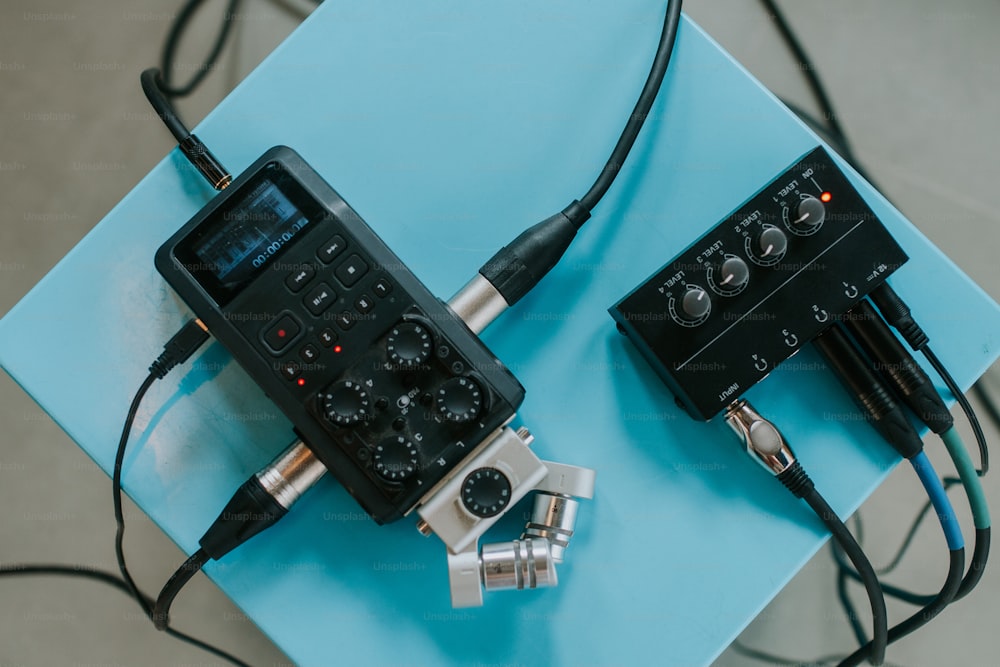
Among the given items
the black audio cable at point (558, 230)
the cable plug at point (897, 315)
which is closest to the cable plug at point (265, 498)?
the black audio cable at point (558, 230)

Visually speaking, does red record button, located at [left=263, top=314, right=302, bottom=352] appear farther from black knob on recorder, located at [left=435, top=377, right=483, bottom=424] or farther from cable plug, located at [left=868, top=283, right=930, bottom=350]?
cable plug, located at [left=868, top=283, right=930, bottom=350]

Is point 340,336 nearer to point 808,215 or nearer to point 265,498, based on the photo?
point 265,498

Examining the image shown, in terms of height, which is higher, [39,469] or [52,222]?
[52,222]

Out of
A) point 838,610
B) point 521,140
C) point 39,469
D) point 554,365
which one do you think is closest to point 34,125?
point 39,469

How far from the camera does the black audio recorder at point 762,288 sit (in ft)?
2.39

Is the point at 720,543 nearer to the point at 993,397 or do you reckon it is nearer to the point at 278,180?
the point at 278,180

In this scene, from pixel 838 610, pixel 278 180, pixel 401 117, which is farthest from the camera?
pixel 838 610

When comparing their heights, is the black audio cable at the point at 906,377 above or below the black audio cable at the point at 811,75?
below

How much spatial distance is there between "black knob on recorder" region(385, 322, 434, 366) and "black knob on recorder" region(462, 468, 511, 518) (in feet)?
0.40

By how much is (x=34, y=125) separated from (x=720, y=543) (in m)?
1.32

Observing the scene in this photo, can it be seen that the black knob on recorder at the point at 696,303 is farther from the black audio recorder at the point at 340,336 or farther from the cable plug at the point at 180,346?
the cable plug at the point at 180,346

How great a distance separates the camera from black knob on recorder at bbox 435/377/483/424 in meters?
0.67

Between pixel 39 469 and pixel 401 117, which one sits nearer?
pixel 401 117

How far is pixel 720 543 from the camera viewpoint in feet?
2.53
